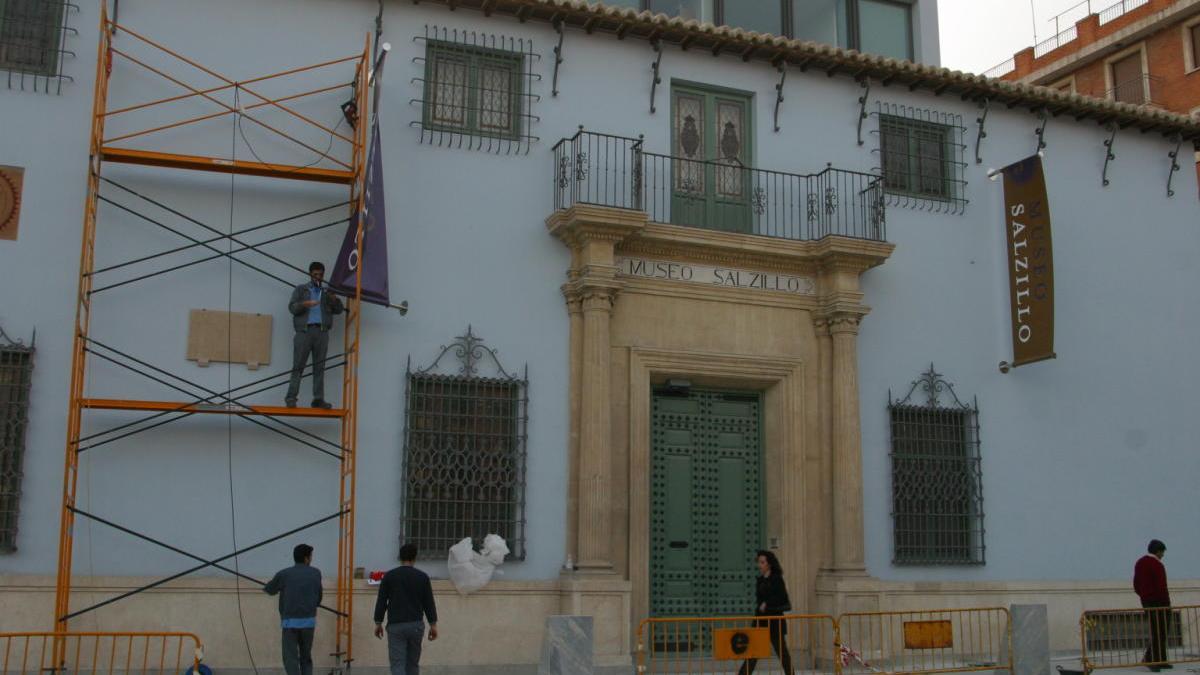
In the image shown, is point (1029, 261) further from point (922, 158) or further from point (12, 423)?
point (12, 423)

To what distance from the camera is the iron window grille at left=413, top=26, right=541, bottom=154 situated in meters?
13.0

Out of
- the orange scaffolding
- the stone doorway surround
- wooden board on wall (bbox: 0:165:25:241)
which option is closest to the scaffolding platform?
the orange scaffolding

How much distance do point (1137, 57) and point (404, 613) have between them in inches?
1047

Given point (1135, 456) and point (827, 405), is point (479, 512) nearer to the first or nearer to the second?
point (827, 405)

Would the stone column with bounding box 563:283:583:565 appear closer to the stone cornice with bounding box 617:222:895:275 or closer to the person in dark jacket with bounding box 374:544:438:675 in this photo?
the stone cornice with bounding box 617:222:895:275

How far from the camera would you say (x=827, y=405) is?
13984 millimetres

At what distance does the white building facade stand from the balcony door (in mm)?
45

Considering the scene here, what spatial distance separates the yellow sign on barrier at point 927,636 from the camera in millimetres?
11609

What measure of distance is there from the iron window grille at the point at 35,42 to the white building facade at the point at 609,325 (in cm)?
10

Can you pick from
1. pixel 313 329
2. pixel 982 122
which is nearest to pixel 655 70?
pixel 982 122

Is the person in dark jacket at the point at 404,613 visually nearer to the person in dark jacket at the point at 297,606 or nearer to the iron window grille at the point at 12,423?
the person in dark jacket at the point at 297,606

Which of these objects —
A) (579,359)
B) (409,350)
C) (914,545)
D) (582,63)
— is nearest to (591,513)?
(579,359)

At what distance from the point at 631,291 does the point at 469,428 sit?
2.41m

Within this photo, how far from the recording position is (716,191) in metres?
14.3
